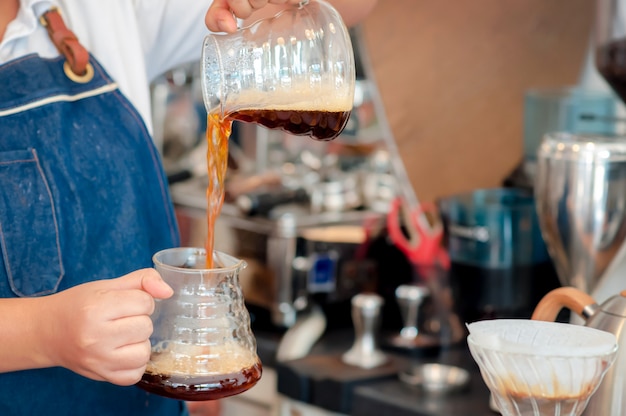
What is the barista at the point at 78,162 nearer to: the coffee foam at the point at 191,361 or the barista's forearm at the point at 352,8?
the barista's forearm at the point at 352,8

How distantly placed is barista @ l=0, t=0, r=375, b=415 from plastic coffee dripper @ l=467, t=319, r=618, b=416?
0.49 metres

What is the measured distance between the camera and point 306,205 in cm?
271

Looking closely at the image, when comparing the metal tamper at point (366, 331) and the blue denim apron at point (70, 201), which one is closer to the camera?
the blue denim apron at point (70, 201)

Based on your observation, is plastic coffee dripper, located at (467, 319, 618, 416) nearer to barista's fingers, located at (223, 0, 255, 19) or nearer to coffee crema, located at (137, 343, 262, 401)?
coffee crema, located at (137, 343, 262, 401)

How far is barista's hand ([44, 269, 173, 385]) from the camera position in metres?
1.02

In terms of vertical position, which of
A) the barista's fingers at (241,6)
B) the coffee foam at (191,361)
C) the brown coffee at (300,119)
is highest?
the barista's fingers at (241,6)

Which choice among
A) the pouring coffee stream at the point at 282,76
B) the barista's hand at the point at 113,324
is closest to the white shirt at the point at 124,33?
the pouring coffee stream at the point at 282,76

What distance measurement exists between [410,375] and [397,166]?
0.56 metres

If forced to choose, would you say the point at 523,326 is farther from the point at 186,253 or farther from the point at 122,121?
the point at 122,121

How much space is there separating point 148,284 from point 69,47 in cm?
56

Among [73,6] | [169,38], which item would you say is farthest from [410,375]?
[73,6]

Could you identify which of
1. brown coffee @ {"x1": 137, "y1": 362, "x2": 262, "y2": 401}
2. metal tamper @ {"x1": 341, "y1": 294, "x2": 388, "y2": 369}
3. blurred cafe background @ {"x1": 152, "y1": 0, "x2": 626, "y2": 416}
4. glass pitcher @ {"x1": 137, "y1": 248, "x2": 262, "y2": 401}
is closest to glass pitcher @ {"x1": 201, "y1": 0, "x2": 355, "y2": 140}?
glass pitcher @ {"x1": 137, "y1": 248, "x2": 262, "y2": 401}

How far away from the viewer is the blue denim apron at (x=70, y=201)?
52.6 inches

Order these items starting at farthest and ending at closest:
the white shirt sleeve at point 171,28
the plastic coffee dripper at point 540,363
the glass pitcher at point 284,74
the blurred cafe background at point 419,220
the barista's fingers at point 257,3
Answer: the blurred cafe background at point 419,220 → the white shirt sleeve at point 171,28 → the barista's fingers at point 257,3 → the glass pitcher at point 284,74 → the plastic coffee dripper at point 540,363
